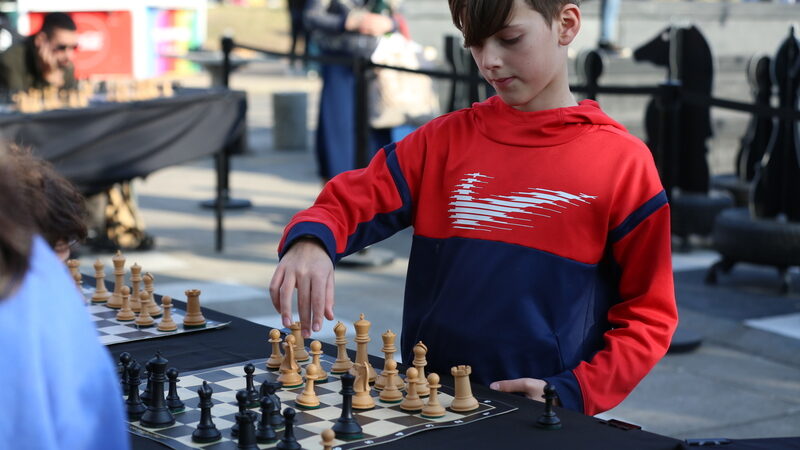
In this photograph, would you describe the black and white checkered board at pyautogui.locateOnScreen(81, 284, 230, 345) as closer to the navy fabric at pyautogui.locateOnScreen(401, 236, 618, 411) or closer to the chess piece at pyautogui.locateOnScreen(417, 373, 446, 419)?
the navy fabric at pyautogui.locateOnScreen(401, 236, 618, 411)

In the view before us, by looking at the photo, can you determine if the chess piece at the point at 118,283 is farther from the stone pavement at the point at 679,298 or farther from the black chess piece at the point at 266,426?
the stone pavement at the point at 679,298

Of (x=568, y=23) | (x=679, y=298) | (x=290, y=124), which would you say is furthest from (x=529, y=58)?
(x=290, y=124)

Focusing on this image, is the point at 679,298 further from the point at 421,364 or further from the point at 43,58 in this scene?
the point at 421,364

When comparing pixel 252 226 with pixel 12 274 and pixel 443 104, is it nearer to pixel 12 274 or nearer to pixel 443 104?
pixel 443 104

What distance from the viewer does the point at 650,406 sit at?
459 cm

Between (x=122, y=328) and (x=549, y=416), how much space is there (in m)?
1.05

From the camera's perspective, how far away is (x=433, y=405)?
6.26 ft

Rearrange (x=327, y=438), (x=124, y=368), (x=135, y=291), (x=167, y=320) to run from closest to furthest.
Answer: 1. (x=327, y=438)
2. (x=124, y=368)
3. (x=167, y=320)
4. (x=135, y=291)

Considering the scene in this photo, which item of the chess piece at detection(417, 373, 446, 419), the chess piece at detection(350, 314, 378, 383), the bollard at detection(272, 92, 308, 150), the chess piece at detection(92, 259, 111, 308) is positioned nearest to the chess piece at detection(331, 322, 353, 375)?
the chess piece at detection(350, 314, 378, 383)

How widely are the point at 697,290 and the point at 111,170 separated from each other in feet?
10.7

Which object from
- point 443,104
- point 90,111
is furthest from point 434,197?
point 443,104

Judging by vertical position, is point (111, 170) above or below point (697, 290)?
above

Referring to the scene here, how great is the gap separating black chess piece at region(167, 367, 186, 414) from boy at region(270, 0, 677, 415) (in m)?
0.26

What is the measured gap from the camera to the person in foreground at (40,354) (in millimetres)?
1159
